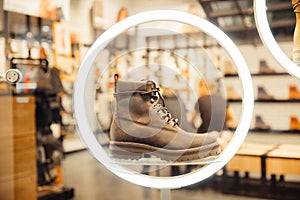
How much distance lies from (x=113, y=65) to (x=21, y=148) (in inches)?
34.3

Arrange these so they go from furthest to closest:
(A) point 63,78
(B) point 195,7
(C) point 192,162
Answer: (A) point 63,78, (B) point 195,7, (C) point 192,162

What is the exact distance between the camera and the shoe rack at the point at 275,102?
65.1 inches

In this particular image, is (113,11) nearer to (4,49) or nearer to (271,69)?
(4,49)

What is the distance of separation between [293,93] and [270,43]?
97 cm

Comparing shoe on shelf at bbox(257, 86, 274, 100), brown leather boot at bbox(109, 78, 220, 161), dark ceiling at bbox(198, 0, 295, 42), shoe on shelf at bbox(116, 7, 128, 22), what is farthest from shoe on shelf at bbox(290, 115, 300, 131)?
brown leather boot at bbox(109, 78, 220, 161)

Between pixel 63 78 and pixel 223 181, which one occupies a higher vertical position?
pixel 63 78

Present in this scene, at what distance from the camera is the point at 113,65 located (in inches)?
43.3

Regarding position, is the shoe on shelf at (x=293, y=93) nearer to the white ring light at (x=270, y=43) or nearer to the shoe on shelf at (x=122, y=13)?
the shoe on shelf at (x=122, y=13)

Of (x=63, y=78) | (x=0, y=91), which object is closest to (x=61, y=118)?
(x=63, y=78)

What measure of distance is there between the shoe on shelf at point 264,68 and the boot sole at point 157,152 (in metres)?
0.96

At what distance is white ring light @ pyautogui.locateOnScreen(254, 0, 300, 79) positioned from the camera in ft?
2.49

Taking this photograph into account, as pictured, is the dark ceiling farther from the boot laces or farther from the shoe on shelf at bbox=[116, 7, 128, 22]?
the boot laces

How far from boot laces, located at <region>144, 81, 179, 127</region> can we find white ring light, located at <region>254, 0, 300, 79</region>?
246 millimetres

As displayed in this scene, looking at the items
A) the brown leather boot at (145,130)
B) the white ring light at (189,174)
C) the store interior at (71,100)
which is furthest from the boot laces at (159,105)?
the store interior at (71,100)
